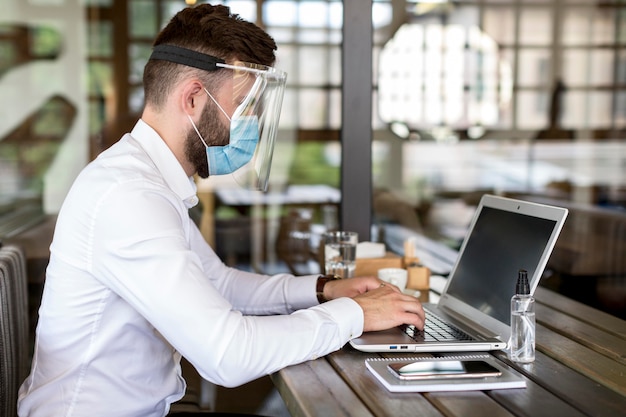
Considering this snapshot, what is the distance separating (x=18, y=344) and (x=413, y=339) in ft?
3.36

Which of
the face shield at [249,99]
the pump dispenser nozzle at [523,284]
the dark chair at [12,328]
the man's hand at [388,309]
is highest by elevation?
the face shield at [249,99]

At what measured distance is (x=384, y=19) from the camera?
4801 mm

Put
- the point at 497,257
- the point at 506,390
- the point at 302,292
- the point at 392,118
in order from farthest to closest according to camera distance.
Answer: the point at 392,118 < the point at 302,292 < the point at 497,257 < the point at 506,390

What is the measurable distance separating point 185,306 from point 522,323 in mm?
597

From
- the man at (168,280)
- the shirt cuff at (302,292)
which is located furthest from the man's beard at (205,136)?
the shirt cuff at (302,292)

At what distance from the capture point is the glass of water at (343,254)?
196 cm

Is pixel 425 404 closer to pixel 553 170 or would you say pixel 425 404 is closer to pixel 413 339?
pixel 413 339

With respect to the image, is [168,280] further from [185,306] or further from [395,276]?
[395,276]

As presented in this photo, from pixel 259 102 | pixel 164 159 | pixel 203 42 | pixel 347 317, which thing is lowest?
pixel 347 317

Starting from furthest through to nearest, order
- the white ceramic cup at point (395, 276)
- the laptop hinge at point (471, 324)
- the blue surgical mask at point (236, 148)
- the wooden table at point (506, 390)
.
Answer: the white ceramic cup at point (395, 276)
the blue surgical mask at point (236, 148)
the laptop hinge at point (471, 324)
the wooden table at point (506, 390)

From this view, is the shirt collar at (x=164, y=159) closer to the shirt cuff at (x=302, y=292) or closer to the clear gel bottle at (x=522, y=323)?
the shirt cuff at (x=302, y=292)

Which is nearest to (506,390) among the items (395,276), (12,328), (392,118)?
(395,276)

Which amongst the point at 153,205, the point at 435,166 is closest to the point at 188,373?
the point at 153,205

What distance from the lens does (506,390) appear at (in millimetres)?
1228
